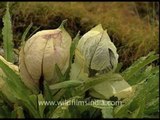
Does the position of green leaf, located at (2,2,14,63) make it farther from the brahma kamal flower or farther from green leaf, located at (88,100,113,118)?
green leaf, located at (88,100,113,118)

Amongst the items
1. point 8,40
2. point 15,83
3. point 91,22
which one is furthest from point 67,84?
point 91,22

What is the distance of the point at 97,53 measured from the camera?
1469 mm

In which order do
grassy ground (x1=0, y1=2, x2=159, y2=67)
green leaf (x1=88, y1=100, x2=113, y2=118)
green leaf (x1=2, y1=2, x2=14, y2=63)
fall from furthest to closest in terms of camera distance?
1. grassy ground (x1=0, y1=2, x2=159, y2=67)
2. green leaf (x1=2, y1=2, x2=14, y2=63)
3. green leaf (x1=88, y1=100, x2=113, y2=118)

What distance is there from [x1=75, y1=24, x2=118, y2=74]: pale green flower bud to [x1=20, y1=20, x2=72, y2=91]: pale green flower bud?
0.05 m

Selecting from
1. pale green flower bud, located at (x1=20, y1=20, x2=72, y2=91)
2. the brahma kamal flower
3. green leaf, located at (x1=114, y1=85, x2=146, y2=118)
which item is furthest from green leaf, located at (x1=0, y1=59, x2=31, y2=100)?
green leaf, located at (x1=114, y1=85, x2=146, y2=118)

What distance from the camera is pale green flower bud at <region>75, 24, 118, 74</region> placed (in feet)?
4.82

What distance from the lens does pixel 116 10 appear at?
10.6 ft

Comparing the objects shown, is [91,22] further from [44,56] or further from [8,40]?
[44,56]

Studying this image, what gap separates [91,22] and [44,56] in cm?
139

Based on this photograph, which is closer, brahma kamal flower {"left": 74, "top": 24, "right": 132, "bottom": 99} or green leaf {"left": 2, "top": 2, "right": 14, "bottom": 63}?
brahma kamal flower {"left": 74, "top": 24, "right": 132, "bottom": 99}

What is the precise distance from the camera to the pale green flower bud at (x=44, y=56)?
4.70 feet

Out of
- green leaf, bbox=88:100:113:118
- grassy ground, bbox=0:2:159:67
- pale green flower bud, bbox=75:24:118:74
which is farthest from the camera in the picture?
grassy ground, bbox=0:2:159:67

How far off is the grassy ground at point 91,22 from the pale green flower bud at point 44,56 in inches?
36.8

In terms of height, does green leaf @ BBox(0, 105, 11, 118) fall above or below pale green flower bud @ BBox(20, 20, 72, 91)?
below
